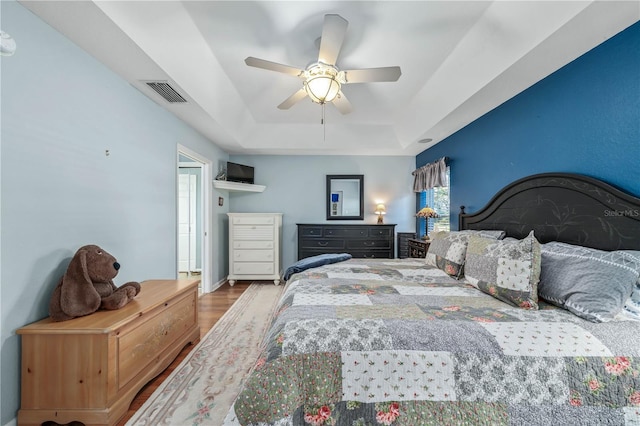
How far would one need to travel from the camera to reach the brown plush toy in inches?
60.7

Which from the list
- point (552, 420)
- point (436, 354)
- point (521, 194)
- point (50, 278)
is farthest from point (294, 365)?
point (521, 194)

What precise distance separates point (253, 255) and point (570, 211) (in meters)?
3.90

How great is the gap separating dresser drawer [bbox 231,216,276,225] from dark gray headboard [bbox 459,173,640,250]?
122 inches

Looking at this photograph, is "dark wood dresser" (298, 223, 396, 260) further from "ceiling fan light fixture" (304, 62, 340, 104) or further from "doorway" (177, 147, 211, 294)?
"ceiling fan light fixture" (304, 62, 340, 104)

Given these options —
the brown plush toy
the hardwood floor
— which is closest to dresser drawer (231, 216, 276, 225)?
the hardwood floor

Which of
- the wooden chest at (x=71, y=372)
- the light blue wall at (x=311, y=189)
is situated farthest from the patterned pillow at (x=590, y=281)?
the light blue wall at (x=311, y=189)

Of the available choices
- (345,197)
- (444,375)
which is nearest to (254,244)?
(345,197)

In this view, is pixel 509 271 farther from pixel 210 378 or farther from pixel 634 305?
pixel 210 378

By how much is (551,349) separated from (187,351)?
8.27ft

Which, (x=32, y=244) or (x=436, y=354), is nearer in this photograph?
(x=436, y=354)

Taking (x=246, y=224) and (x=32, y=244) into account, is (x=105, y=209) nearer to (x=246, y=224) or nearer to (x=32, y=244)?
(x=32, y=244)

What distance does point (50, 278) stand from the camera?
1.62 meters

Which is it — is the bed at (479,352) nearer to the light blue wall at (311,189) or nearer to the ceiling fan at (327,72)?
the ceiling fan at (327,72)

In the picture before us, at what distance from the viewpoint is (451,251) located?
2359 millimetres
